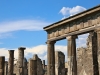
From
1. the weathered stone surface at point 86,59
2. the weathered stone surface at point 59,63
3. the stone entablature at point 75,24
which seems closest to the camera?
the stone entablature at point 75,24

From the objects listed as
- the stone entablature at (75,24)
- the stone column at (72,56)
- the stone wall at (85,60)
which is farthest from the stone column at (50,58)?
the stone wall at (85,60)

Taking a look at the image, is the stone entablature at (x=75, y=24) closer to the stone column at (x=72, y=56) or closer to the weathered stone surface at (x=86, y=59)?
the stone column at (x=72, y=56)

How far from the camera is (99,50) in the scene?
12.5m

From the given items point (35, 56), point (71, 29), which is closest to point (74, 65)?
point (71, 29)

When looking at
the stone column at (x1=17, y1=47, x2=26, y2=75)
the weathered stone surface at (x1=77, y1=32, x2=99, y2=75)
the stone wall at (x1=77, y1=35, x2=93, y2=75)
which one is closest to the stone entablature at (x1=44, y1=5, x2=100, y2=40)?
the weathered stone surface at (x1=77, y1=32, x2=99, y2=75)

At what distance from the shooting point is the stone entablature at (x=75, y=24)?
1320 cm

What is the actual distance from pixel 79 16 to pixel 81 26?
1.90ft

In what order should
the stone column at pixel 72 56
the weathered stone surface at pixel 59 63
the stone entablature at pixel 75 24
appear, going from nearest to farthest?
the stone entablature at pixel 75 24 < the stone column at pixel 72 56 < the weathered stone surface at pixel 59 63

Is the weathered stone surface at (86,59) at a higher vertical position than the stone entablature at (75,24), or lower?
lower

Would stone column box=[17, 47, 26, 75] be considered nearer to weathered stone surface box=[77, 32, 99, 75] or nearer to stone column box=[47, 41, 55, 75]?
weathered stone surface box=[77, 32, 99, 75]

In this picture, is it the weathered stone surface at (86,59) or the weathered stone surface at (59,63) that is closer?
the weathered stone surface at (86,59)

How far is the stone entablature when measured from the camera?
13203 mm

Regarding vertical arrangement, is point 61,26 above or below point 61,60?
above

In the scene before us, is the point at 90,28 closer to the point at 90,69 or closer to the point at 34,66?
the point at 34,66
